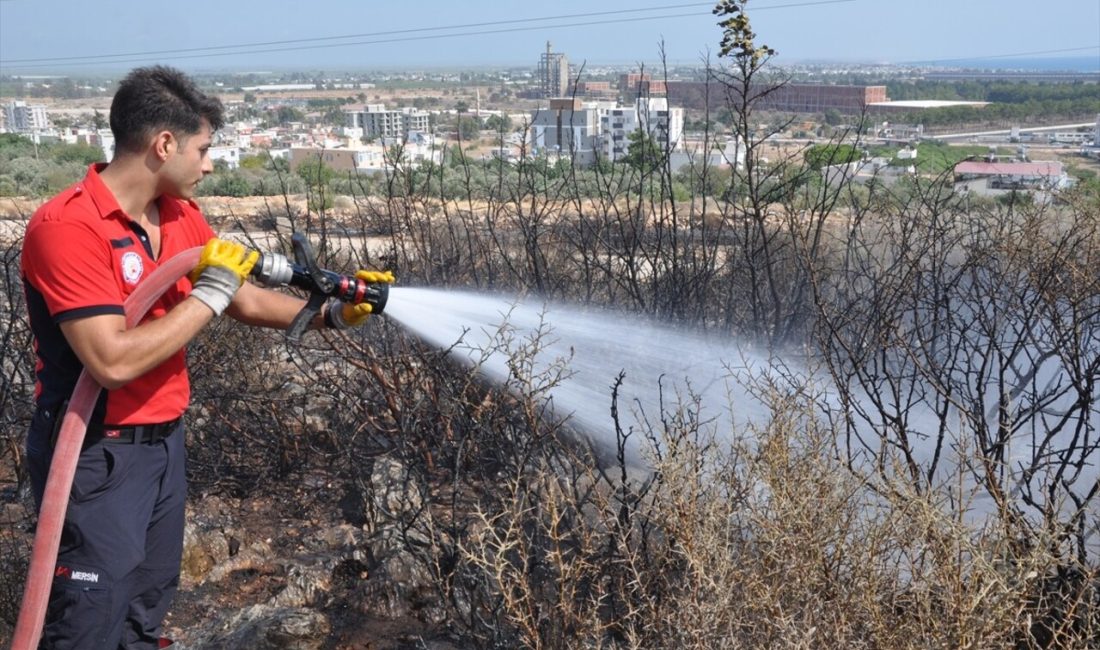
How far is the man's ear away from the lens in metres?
2.48

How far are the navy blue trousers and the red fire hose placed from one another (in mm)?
45

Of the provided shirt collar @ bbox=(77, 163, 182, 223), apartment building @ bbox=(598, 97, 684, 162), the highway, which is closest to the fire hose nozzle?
shirt collar @ bbox=(77, 163, 182, 223)

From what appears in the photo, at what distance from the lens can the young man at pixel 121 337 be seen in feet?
7.48

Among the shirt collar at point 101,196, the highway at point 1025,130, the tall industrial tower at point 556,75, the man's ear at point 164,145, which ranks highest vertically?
the tall industrial tower at point 556,75

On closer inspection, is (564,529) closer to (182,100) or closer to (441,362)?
(441,362)

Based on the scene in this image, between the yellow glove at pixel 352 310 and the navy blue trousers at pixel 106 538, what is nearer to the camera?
the navy blue trousers at pixel 106 538

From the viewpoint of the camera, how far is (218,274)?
2.41 m

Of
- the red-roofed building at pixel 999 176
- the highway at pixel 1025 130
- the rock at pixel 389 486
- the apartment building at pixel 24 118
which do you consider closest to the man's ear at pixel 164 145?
the rock at pixel 389 486

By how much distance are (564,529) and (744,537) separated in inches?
36.6

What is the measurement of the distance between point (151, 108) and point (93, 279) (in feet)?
1.54

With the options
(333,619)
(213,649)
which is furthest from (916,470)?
(213,649)

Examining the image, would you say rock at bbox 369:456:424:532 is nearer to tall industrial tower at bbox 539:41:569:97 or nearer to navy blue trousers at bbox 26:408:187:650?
navy blue trousers at bbox 26:408:187:650

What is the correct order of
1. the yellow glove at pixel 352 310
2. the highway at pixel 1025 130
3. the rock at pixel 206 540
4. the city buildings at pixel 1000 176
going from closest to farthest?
the yellow glove at pixel 352 310 < the rock at pixel 206 540 < the city buildings at pixel 1000 176 < the highway at pixel 1025 130

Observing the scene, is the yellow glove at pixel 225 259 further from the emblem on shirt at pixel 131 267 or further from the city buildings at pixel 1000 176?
the city buildings at pixel 1000 176
